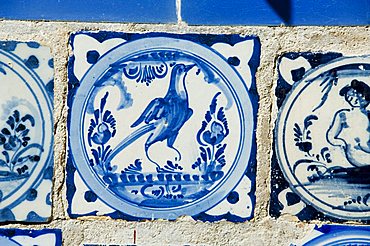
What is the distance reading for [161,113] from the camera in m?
0.82

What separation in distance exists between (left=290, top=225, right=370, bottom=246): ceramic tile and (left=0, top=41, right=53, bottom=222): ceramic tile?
32cm

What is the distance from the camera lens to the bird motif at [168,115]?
0.81 m

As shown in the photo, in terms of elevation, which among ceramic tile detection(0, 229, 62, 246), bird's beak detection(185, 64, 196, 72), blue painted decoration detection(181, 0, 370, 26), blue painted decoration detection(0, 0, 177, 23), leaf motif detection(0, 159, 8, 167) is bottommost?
ceramic tile detection(0, 229, 62, 246)

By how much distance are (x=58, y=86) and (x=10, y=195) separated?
145 millimetres

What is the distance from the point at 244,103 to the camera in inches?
32.1

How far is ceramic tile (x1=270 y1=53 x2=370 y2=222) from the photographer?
811 millimetres

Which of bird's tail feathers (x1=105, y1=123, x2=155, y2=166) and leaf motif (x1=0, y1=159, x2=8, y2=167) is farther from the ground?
bird's tail feathers (x1=105, y1=123, x2=155, y2=166)

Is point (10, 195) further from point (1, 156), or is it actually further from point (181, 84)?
Answer: point (181, 84)

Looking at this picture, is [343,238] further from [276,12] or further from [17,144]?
[17,144]

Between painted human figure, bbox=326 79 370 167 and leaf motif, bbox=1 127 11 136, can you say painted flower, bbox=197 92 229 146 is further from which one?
leaf motif, bbox=1 127 11 136

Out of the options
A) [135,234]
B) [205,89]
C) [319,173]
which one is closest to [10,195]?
[135,234]

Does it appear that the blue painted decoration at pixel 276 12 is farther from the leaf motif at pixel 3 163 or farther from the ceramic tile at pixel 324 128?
the leaf motif at pixel 3 163

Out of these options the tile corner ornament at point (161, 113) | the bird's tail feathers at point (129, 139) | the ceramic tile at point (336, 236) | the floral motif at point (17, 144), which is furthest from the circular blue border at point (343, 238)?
the floral motif at point (17, 144)

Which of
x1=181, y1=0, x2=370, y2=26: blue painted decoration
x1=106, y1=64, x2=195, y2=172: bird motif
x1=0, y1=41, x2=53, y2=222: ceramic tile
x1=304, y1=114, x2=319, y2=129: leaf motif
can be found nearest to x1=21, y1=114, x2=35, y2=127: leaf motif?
x1=0, y1=41, x2=53, y2=222: ceramic tile
